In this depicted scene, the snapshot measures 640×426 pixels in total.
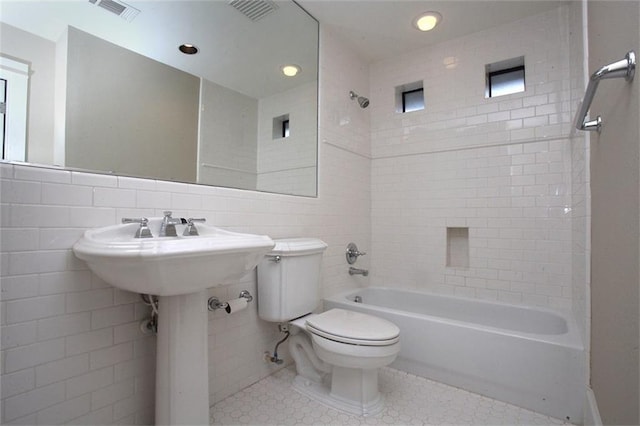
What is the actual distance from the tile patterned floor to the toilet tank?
40 centimetres

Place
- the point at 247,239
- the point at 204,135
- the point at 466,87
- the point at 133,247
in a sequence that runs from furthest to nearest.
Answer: the point at 466,87
the point at 204,135
the point at 247,239
the point at 133,247

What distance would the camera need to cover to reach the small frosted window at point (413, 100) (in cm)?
273

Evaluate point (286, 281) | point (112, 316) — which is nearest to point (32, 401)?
point (112, 316)

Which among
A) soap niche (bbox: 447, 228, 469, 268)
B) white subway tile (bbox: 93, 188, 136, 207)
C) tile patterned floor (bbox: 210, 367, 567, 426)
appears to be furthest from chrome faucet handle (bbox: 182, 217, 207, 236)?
soap niche (bbox: 447, 228, 469, 268)

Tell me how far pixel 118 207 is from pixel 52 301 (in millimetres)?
387

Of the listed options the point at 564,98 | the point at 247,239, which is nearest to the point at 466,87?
the point at 564,98

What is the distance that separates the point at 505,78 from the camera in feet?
7.84

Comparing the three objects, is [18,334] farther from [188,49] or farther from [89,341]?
[188,49]

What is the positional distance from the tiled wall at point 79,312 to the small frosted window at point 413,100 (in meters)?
1.85

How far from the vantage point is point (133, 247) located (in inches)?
34.8

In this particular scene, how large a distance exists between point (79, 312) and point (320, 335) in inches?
39.5

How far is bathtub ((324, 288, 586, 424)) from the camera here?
145 cm

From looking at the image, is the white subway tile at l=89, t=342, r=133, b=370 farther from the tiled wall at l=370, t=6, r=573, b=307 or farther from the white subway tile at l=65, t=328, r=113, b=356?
the tiled wall at l=370, t=6, r=573, b=307

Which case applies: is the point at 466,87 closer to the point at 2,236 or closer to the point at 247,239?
the point at 247,239
